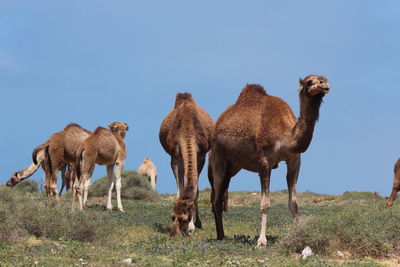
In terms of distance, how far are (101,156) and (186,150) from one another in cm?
764

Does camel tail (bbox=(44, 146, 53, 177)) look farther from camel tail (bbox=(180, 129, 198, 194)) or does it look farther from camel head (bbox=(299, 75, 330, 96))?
camel head (bbox=(299, 75, 330, 96))

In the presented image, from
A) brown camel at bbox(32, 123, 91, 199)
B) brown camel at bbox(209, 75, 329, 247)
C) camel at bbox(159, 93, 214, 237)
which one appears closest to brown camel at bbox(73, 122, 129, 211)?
brown camel at bbox(32, 123, 91, 199)

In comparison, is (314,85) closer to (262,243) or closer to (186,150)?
(262,243)

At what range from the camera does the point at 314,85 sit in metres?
12.0

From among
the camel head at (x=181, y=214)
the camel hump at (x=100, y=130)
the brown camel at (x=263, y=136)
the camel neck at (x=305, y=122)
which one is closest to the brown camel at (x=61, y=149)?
the camel hump at (x=100, y=130)

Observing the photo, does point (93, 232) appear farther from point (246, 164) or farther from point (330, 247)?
point (330, 247)

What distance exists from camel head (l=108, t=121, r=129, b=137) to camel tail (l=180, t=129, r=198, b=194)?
9.57m

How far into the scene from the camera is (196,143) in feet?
53.0

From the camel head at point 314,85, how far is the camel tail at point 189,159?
3.81 m

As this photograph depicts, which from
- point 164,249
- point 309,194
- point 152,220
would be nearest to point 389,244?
point 164,249

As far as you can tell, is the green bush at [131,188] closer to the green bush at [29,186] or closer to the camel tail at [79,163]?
the green bush at [29,186]

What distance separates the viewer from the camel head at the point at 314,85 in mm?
11883

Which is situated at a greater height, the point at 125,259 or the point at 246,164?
the point at 246,164

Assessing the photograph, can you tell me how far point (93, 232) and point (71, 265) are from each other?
406 cm
